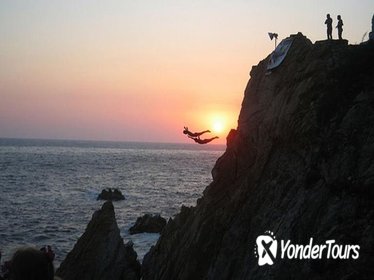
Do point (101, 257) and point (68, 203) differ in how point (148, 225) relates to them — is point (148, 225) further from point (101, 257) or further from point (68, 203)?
point (68, 203)

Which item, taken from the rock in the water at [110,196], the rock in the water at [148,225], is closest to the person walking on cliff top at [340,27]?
the rock in the water at [148,225]

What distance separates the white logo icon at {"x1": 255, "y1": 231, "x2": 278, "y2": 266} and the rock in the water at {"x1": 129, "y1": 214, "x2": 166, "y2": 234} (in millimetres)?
30061

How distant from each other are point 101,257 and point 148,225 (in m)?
19.0

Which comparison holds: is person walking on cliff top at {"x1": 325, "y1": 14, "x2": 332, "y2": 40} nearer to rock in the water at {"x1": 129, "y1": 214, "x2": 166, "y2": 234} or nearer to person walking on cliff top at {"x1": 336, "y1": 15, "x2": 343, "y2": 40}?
person walking on cliff top at {"x1": 336, "y1": 15, "x2": 343, "y2": 40}

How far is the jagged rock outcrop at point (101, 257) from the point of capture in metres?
25.5

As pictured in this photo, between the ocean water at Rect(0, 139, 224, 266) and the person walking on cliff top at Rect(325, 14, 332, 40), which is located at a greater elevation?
the person walking on cliff top at Rect(325, 14, 332, 40)

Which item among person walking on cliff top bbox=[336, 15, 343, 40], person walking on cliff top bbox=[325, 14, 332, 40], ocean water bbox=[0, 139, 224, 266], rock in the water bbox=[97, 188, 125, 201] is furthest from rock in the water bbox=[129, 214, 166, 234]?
person walking on cliff top bbox=[336, 15, 343, 40]

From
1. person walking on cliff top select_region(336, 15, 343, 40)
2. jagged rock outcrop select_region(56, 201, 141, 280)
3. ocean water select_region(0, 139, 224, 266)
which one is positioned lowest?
ocean water select_region(0, 139, 224, 266)

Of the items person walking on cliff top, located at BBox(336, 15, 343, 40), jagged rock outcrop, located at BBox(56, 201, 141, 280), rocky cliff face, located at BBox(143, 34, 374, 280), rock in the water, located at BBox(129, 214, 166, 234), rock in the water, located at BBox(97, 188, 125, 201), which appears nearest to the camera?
rocky cliff face, located at BBox(143, 34, 374, 280)

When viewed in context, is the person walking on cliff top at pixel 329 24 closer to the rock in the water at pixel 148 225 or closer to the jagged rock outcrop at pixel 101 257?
the jagged rock outcrop at pixel 101 257

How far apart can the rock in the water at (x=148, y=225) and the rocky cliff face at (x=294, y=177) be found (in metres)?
20.9

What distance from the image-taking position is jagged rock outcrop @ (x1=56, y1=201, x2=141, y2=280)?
83.6 ft

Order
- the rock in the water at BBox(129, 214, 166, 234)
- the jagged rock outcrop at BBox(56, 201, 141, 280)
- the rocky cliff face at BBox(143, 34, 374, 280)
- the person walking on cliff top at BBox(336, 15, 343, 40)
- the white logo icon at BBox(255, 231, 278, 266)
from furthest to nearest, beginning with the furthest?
the rock in the water at BBox(129, 214, 166, 234) < the jagged rock outcrop at BBox(56, 201, 141, 280) < the person walking on cliff top at BBox(336, 15, 343, 40) < the white logo icon at BBox(255, 231, 278, 266) < the rocky cliff face at BBox(143, 34, 374, 280)

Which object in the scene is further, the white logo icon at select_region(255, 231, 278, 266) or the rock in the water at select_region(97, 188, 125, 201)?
the rock in the water at select_region(97, 188, 125, 201)
